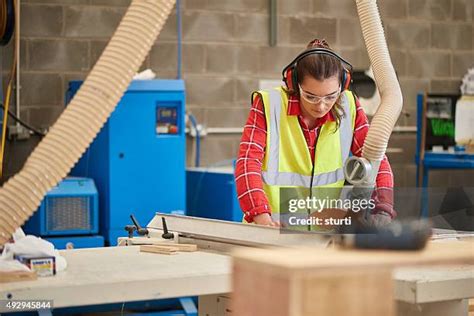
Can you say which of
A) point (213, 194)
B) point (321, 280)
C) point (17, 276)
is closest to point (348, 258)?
point (321, 280)

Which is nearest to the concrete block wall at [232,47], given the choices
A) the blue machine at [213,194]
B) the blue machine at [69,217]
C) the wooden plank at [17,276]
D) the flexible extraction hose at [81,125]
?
the blue machine at [213,194]

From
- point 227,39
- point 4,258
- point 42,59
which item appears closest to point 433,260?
point 4,258

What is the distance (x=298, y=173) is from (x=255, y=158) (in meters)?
0.17

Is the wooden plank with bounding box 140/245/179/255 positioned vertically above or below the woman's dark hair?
below

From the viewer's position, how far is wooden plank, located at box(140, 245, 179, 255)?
258cm

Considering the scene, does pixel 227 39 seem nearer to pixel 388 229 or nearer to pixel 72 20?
pixel 72 20

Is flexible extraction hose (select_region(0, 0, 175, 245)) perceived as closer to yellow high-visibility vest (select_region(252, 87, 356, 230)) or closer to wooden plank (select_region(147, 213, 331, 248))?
wooden plank (select_region(147, 213, 331, 248))

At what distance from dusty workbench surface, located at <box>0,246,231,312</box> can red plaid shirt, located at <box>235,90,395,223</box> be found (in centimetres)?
41

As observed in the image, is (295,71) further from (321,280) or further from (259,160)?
(321,280)

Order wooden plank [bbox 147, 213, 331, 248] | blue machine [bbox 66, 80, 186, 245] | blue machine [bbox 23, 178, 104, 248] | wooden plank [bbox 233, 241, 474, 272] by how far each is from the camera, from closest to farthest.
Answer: wooden plank [bbox 233, 241, 474, 272] < wooden plank [bbox 147, 213, 331, 248] < blue machine [bbox 23, 178, 104, 248] < blue machine [bbox 66, 80, 186, 245]

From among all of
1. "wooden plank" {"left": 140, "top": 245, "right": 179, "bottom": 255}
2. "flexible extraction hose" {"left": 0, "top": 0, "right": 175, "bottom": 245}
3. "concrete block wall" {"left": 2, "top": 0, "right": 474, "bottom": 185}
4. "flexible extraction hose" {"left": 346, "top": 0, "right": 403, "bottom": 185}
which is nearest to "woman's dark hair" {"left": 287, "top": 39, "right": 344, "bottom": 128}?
"flexible extraction hose" {"left": 346, "top": 0, "right": 403, "bottom": 185}

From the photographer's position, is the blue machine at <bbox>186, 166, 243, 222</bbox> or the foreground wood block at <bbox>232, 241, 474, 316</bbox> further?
the blue machine at <bbox>186, 166, 243, 222</bbox>

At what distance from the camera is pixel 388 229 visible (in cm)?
135

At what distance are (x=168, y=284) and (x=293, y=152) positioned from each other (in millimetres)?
1032
